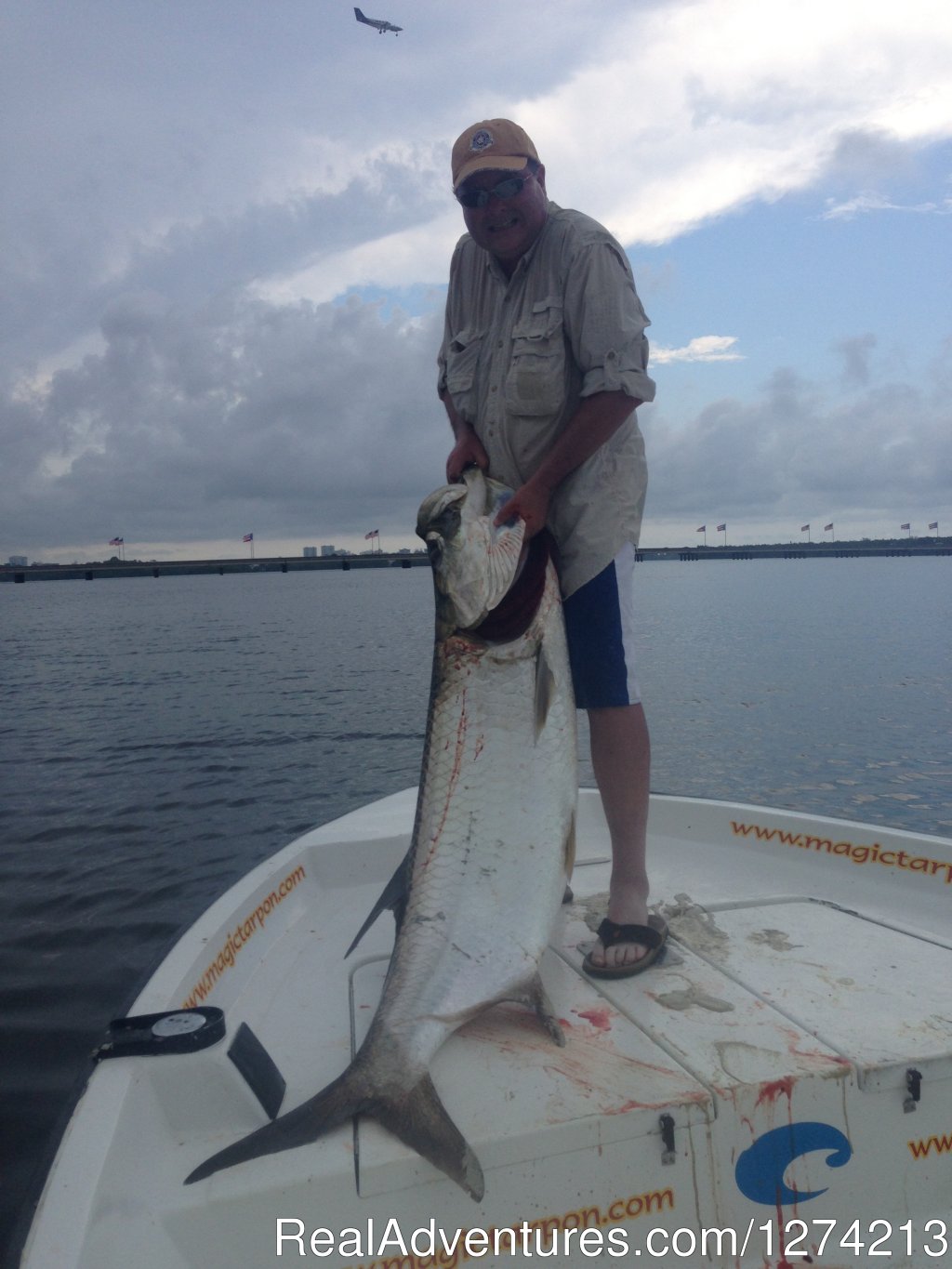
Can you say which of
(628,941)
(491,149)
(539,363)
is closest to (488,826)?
(628,941)

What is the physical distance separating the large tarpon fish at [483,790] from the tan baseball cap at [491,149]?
1.21m

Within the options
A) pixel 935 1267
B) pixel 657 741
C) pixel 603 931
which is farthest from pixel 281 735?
pixel 935 1267

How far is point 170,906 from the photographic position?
8094 mm

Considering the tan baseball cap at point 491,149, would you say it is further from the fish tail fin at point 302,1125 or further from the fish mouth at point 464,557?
the fish tail fin at point 302,1125

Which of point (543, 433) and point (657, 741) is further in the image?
point (657, 741)

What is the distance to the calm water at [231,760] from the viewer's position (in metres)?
6.52

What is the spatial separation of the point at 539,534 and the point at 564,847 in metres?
1.10

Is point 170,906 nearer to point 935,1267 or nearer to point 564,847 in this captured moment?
point 564,847

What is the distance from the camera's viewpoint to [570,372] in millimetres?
3371

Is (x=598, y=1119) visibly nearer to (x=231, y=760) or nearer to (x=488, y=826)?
(x=488, y=826)

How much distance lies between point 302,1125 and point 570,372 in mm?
2659

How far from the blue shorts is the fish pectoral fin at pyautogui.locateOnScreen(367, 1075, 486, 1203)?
4.63ft

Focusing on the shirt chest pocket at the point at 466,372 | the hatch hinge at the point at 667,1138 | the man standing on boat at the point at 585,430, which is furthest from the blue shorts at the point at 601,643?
the hatch hinge at the point at 667,1138

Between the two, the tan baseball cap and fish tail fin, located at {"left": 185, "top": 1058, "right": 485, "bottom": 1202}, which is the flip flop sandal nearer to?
fish tail fin, located at {"left": 185, "top": 1058, "right": 485, "bottom": 1202}
